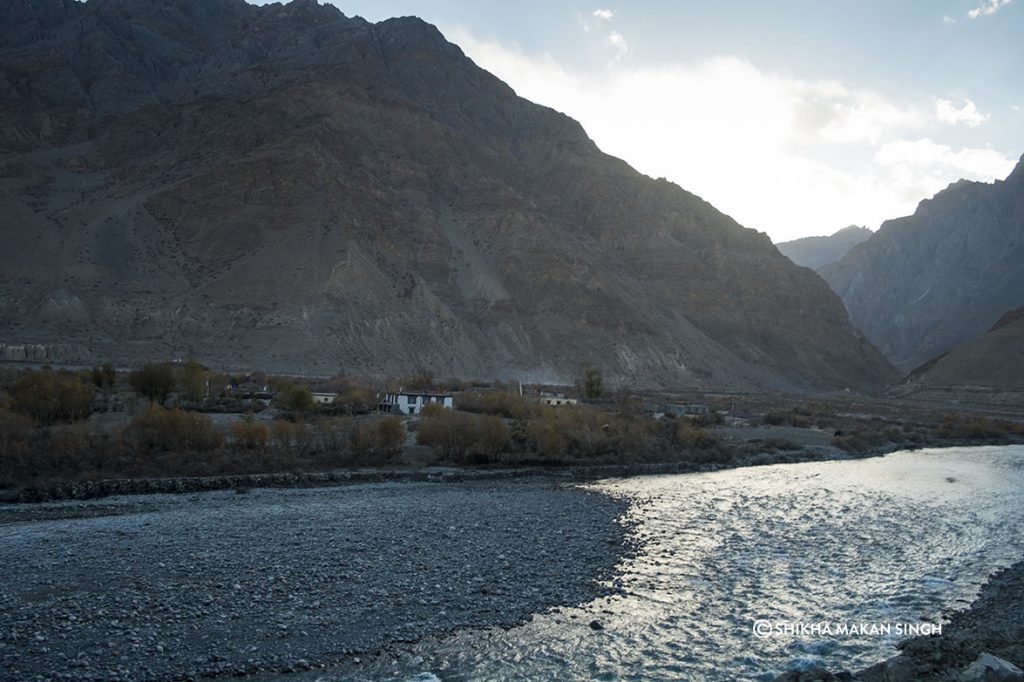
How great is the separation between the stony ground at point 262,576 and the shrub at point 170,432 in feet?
16.6

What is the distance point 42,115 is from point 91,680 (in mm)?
118054

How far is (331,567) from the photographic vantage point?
12922 mm

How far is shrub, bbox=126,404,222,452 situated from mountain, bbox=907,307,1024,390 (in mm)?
98525

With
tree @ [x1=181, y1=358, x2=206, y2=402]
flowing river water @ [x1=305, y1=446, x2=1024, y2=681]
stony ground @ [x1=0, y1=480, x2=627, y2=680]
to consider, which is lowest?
flowing river water @ [x1=305, y1=446, x2=1024, y2=681]

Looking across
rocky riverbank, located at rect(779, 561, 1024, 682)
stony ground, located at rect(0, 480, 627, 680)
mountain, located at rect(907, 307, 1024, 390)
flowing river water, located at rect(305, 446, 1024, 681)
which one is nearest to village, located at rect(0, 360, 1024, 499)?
stony ground, located at rect(0, 480, 627, 680)

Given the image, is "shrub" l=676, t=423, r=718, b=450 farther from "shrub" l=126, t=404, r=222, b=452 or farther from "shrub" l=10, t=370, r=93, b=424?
"shrub" l=10, t=370, r=93, b=424

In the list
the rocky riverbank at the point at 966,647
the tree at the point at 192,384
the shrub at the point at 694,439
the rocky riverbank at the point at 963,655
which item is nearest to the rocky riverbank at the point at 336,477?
the shrub at the point at 694,439

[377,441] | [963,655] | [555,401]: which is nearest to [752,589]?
[963,655]

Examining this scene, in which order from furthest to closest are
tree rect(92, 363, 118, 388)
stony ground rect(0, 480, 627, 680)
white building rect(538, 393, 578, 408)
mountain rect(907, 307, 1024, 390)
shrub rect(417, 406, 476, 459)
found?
mountain rect(907, 307, 1024, 390) → white building rect(538, 393, 578, 408) → tree rect(92, 363, 118, 388) → shrub rect(417, 406, 476, 459) → stony ground rect(0, 480, 627, 680)

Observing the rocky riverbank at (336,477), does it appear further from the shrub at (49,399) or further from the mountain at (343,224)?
the mountain at (343,224)

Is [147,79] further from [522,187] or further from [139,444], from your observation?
[139,444]

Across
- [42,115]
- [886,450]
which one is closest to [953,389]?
[886,450]

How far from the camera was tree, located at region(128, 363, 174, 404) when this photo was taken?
34938 millimetres

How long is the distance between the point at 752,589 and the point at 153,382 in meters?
31.8
